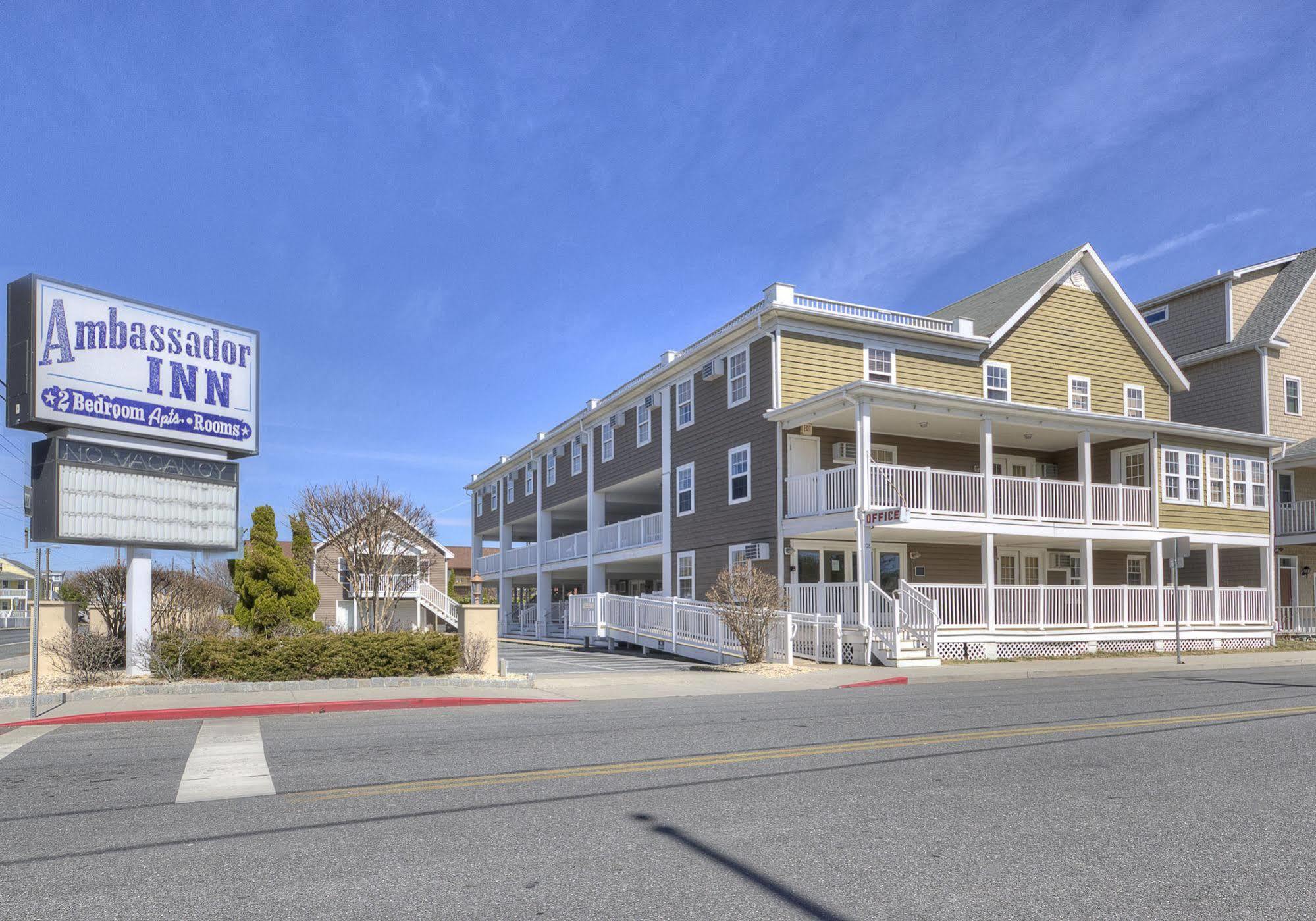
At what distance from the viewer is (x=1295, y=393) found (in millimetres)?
34812

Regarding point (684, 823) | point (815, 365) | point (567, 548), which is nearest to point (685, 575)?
point (815, 365)

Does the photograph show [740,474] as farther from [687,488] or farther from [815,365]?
[815,365]

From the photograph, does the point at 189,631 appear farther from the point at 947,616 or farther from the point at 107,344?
the point at 947,616

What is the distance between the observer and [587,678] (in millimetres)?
19281

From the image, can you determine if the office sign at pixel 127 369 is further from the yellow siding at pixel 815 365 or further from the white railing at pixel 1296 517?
the white railing at pixel 1296 517

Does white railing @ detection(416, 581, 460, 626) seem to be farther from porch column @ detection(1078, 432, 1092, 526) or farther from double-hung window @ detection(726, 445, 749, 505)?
porch column @ detection(1078, 432, 1092, 526)

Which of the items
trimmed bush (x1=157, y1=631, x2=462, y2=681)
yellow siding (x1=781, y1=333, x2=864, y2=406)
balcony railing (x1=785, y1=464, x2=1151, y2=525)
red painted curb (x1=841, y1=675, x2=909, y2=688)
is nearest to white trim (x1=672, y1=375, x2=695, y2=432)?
yellow siding (x1=781, y1=333, x2=864, y2=406)

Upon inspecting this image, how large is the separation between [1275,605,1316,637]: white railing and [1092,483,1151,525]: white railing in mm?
8835

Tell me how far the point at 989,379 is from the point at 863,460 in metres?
8.40

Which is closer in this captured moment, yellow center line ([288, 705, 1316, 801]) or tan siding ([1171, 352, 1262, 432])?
yellow center line ([288, 705, 1316, 801])

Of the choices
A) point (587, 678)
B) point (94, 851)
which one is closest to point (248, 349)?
point (587, 678)

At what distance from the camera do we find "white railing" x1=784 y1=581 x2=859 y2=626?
75.5 feet

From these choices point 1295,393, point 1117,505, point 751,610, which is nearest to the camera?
point 751,610

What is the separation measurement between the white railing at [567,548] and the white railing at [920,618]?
15734mm
